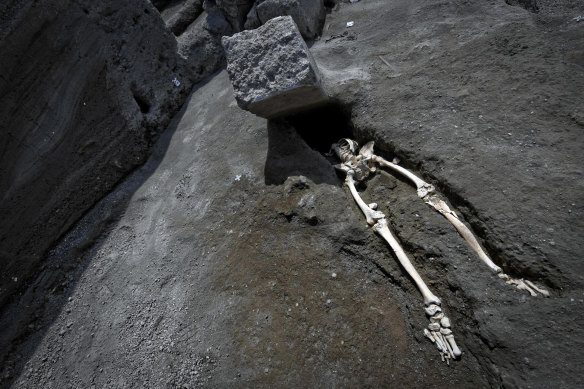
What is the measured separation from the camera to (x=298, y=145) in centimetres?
323

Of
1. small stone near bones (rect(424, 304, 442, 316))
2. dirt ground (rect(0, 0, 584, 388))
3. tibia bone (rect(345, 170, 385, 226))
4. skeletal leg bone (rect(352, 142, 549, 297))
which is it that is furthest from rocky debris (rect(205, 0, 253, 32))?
small stone near bones (rect(424, 304, 442, 316))

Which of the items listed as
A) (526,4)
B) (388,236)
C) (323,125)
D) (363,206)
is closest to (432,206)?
(388,236)

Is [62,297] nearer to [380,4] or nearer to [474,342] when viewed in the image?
[474,342]

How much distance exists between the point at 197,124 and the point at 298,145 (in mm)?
1703

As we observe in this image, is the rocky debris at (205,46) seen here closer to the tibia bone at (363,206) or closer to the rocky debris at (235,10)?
the rocky debris at (235,10)

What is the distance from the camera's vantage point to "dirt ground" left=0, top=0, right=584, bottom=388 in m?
1.93

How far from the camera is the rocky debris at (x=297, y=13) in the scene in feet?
14.6

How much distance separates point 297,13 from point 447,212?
355 cm

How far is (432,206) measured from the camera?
2.42 meters

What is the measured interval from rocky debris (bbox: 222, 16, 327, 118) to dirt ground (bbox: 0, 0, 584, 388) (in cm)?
49

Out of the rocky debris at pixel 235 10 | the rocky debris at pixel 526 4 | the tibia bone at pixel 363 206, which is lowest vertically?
the tibia bone at pixel 363 206

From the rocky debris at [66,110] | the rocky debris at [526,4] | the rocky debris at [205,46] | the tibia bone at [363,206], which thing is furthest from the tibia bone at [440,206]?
the rocky debris at [205,46]

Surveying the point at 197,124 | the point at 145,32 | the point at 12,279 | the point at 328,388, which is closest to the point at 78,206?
the point at 12,279

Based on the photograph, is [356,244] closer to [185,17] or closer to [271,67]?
[271,67]
